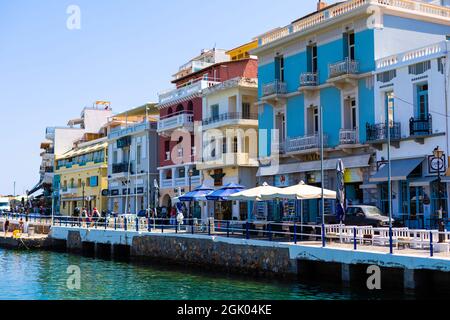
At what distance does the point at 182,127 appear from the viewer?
4994 cm

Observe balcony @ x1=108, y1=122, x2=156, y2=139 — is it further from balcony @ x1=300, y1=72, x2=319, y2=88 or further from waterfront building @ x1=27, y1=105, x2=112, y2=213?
balcony @ x1=300, y1=72, x2=319, y2=88

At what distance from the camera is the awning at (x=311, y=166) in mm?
33438

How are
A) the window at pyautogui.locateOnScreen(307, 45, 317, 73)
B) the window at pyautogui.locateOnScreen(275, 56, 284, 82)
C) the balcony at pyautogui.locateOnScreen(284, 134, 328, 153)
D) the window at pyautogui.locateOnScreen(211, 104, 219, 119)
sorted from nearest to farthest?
1. the balcony at pyautogui.locateOnScreen(284, 134, 328, 153)
2. the window at pyautogui.locateOnScreen(307, 45, 317, 73)
3. the window at pyautogui.locateOnScreen(275, 56, 284, 82)
4. the window at pyautogui.locateOnScreen(211, 104, 219, 119)

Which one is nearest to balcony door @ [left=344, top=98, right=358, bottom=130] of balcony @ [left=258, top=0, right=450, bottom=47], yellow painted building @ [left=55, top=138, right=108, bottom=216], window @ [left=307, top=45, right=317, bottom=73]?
window @ [left=307, top=45, right=317, bottom=73]

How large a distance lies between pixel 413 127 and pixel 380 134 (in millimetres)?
1974

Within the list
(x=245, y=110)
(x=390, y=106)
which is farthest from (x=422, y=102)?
(x=245, y=110)

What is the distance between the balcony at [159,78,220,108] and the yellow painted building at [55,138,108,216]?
48.1 ft

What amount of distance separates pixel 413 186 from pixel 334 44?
9.76 metres

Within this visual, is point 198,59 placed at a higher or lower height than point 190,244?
higher

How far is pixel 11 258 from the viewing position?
129 ft

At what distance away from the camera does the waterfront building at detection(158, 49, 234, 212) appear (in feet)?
162
